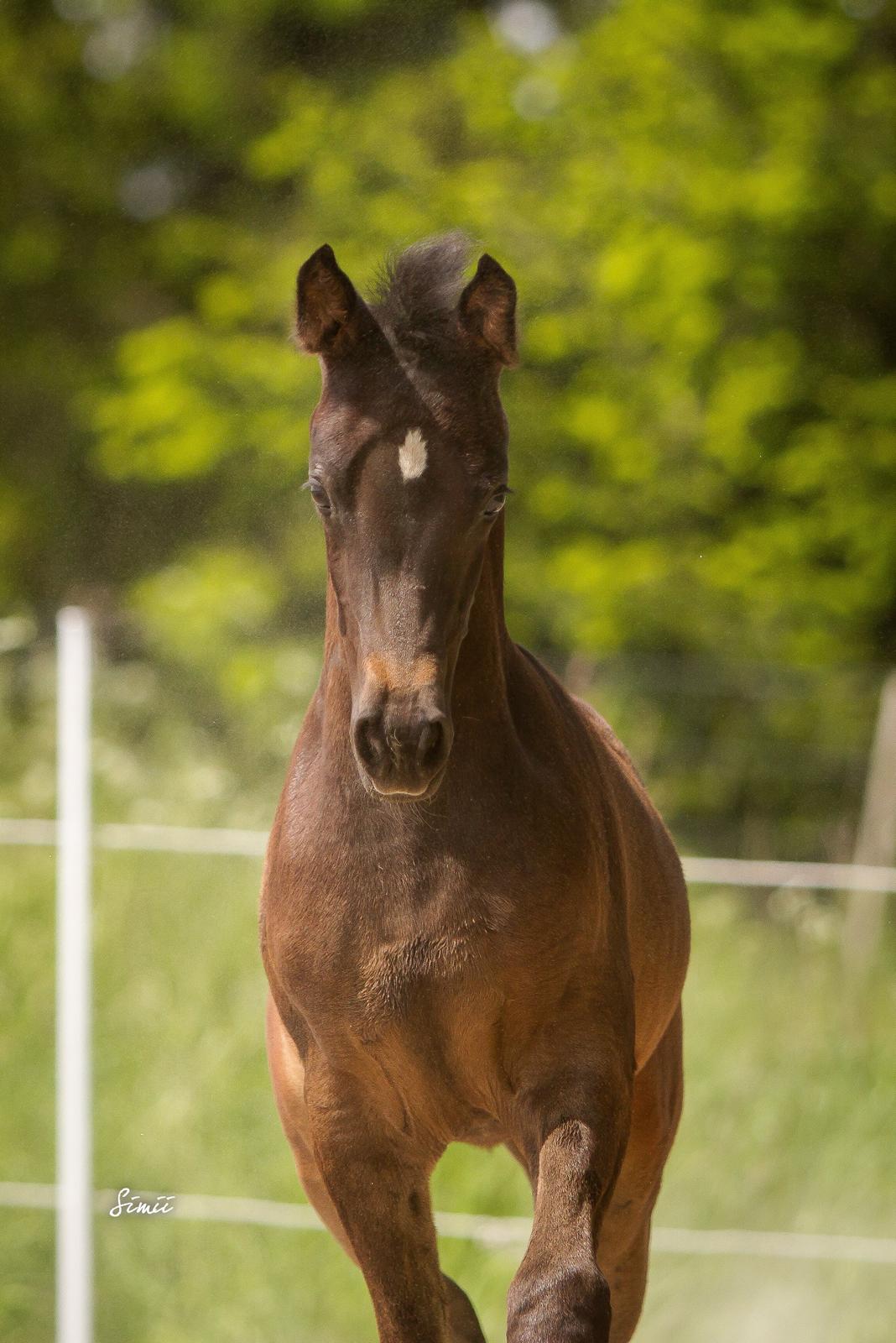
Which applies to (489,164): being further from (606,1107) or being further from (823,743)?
(606,1107)

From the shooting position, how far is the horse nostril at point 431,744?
1568mm

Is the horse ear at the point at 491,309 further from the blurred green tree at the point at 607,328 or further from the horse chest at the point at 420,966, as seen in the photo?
the blurred green tree at the point at 607,328

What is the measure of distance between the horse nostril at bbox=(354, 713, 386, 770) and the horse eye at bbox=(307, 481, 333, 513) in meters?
0.28

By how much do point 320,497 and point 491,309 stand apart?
0.30 m

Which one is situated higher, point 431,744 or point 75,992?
point 431,744

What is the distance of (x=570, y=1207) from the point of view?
167 centimetres

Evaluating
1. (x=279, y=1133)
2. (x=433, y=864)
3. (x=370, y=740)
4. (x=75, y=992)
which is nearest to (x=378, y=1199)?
(x=433, y=864)

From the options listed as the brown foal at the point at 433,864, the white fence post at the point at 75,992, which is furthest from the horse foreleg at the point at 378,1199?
the white fence post at the point at 75,992

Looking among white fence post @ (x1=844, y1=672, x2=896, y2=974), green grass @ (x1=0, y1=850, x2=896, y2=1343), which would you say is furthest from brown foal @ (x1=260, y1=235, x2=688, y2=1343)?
white fence post @ (x1=844, y1=672, x2=896, y2=974)

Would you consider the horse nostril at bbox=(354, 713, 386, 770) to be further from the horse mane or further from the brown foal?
the horse mane

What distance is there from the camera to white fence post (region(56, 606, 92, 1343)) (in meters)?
3.52

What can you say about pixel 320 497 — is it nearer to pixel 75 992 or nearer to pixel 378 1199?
pixel 378 1199

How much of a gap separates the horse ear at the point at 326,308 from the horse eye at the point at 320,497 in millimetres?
166

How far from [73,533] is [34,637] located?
4.81ft
